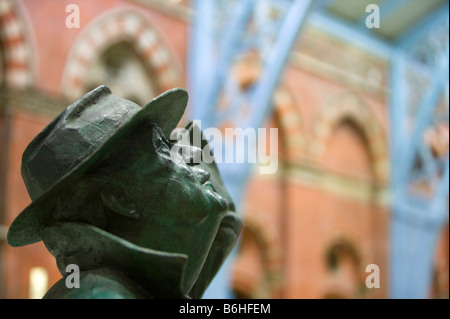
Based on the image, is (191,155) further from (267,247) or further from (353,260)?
(353,260)

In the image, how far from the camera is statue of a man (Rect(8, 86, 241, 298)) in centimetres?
127

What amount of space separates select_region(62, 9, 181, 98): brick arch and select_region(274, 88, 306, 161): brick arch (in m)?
2.09

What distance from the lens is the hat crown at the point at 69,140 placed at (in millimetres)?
1300

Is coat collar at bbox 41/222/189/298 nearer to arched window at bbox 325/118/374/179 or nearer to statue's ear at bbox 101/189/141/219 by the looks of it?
statue's ear at bbox 101/189/141/219

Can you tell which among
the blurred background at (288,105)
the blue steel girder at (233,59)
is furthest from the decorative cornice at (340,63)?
the blue steel girder at (233,59)

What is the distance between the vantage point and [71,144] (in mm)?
1304

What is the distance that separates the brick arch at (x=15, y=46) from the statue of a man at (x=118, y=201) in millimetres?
6257

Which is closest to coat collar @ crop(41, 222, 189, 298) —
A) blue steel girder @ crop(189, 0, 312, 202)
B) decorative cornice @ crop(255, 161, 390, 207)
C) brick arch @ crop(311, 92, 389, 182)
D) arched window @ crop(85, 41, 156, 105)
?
blue steel girder @ crop(189, 0, 312, 202)

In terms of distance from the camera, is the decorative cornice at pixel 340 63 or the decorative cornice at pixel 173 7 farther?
the decorative cornice at pixel 340 63

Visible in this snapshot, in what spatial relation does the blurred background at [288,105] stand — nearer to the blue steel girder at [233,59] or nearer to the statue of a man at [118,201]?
the blue steel girder at [233,59]

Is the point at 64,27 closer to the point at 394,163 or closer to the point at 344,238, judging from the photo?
the point at 394,163

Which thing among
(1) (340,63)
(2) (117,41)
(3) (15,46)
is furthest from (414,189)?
(3) (15,46)
